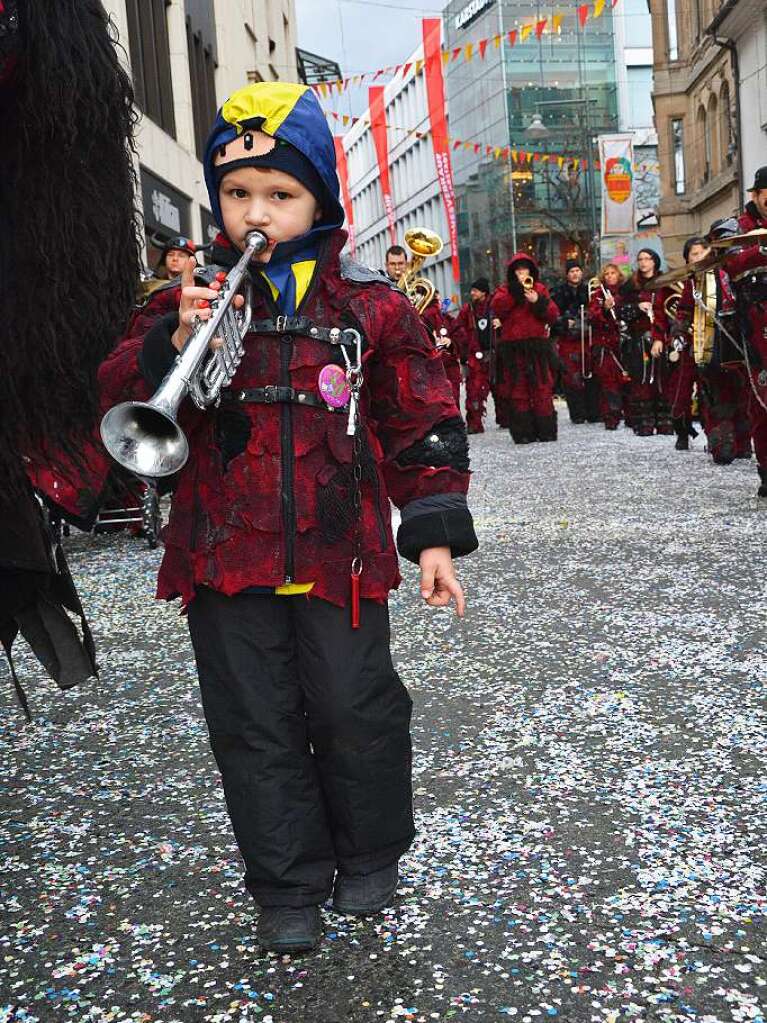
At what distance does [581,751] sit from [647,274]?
11.0 m

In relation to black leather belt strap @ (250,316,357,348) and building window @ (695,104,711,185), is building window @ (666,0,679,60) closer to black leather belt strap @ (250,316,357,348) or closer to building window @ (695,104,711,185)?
building window @ (695,104,711,185)

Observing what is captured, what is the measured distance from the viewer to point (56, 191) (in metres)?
2.40

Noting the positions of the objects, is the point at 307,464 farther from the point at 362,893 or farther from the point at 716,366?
the point at 716,366

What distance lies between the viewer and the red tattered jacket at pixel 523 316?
13711 mm

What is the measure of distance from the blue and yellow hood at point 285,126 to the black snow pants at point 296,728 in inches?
27.2

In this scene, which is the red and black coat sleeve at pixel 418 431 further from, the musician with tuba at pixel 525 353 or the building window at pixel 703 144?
the building window at pixel 703 144

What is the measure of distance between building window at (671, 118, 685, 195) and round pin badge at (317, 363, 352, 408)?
33.9m

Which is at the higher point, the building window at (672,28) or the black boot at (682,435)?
the building window at (672,28)

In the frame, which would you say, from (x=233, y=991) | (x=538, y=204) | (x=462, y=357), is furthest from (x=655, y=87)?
(x=233, y=991)

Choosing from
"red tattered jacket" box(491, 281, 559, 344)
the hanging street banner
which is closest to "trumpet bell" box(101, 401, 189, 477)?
"red tattered jacket" box(491, 281, 559, 344)

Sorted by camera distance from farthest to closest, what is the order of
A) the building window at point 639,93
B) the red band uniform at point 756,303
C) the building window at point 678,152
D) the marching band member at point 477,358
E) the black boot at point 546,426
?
the building window at point 639,93
the building window at point 678,152
the marching band member at point 477,358
the black boot at point 546,426
the red band uniform at point 756,303

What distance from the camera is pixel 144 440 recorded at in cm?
206

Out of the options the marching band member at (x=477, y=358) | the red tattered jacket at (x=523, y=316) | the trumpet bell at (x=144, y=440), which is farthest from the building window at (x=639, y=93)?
the trumpet bell at (x=144, y=440)

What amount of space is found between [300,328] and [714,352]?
21.7 feet
